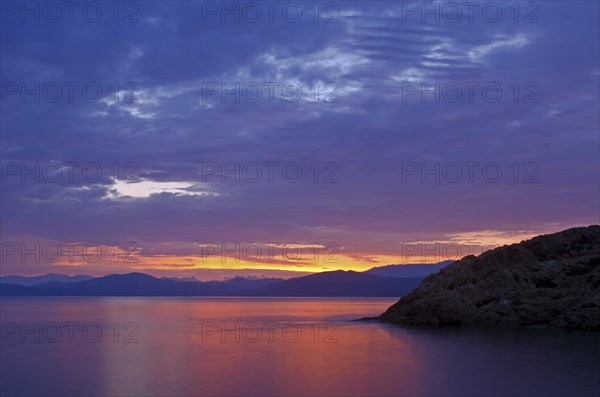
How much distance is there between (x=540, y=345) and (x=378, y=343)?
1182 centimetres

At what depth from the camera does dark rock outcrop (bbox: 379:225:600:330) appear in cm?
5050

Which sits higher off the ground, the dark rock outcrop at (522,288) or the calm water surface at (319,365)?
the dark rock outcrop at (522,288)

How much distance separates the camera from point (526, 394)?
80.9 ft

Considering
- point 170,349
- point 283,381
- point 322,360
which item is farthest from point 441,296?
point 283,381

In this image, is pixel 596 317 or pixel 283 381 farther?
pixel 596 317

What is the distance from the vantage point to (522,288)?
53656 millimetres

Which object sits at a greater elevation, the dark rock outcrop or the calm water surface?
the dark rock outcrop

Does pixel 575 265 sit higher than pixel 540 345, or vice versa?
pixel 575 265

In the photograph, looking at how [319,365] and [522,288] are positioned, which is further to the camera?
[522,288]

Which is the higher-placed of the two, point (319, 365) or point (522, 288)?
point (522, 288)

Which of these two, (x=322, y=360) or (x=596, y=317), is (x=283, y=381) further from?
(x=596, y=317)

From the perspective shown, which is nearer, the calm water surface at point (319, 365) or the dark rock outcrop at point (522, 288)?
the calm water surface at point (319, 365)

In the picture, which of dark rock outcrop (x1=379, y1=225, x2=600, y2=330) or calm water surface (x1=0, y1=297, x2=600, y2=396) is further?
dark rock outcrop (x1=379, y1=225, x2=600, y2=330)

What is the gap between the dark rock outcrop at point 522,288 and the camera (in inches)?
1988
